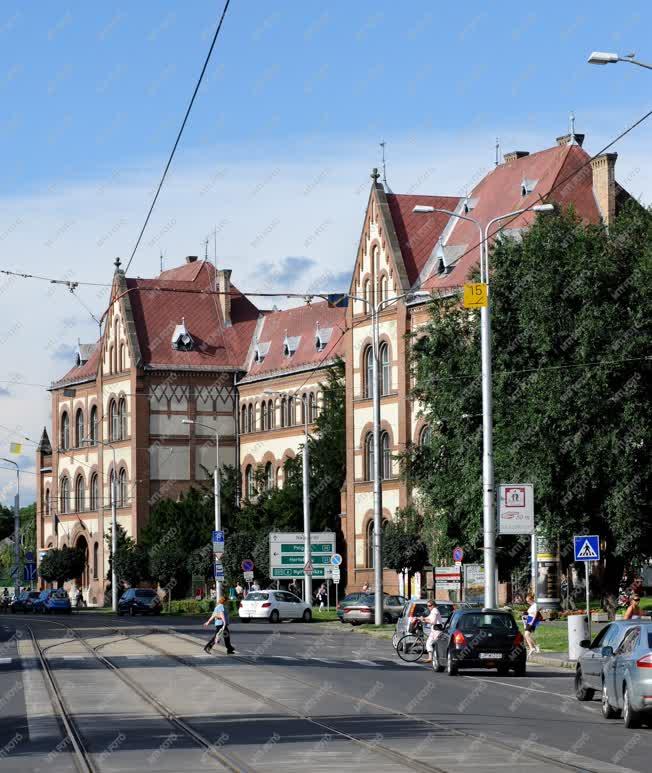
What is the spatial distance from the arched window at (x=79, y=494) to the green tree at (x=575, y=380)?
60.8 metres

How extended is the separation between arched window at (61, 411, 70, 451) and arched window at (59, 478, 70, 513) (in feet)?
7.31

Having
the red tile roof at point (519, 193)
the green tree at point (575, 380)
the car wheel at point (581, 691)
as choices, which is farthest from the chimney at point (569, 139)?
the car wheel at point (581, 691)

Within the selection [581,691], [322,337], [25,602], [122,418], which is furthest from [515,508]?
[122,418]

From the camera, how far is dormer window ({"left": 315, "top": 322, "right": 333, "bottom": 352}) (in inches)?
3752

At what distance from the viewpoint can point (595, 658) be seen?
2288cm

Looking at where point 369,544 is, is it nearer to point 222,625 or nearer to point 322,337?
point 322,337

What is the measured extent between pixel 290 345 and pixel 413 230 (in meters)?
21.6

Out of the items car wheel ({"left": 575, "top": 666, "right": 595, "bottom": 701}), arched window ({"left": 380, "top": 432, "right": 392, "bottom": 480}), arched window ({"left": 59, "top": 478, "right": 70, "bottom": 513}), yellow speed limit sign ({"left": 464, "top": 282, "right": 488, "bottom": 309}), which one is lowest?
car wheel ({"left": 575, "top": 666, "right": 595, "bottom": 701})

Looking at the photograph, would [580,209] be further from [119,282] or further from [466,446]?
[119,282]

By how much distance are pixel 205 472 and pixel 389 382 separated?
23.3m

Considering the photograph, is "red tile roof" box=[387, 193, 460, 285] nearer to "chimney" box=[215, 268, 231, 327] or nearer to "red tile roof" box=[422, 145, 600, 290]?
"red tile roof" box=[422, 145, 600, 290]

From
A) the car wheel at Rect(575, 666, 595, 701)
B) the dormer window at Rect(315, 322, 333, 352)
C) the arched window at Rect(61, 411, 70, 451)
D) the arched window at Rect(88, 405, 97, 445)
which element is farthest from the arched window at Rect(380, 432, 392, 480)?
the car wheel at Rect(575, 666, 595, 701)

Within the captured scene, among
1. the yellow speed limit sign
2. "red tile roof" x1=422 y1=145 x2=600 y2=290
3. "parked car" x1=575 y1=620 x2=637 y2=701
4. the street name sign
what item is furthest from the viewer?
"red tile roof" x1=422 y1=145 x2=600 y2=290

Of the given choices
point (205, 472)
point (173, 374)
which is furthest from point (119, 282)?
point (205, 472)
